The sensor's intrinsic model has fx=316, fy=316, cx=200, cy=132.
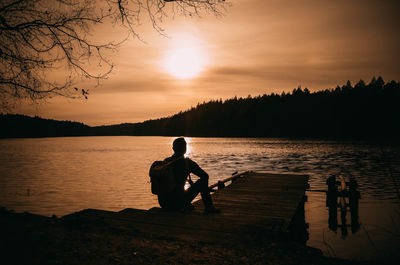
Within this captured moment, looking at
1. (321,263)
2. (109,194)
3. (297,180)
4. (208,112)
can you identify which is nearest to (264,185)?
(297,180)

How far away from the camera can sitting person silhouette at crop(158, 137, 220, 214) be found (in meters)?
6.97

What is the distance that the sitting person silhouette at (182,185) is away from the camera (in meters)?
6.97

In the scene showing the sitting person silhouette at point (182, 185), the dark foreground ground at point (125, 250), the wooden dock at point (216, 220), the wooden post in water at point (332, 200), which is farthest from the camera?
the wooden post in water at point (332, 200)

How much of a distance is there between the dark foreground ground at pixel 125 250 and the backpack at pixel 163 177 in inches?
42.8

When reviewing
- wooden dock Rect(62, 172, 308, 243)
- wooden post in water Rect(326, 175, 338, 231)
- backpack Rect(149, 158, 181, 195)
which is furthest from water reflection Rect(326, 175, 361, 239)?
backpack Rect(149, 158, 181, 195)

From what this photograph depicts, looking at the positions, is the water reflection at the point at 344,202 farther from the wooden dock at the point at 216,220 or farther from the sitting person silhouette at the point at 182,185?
the sitting person silhouette at the point at 182,185

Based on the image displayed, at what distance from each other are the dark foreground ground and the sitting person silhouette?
4.74ft

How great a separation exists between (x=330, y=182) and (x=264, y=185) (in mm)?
2812

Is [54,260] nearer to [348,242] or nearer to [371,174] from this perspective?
[348,242]

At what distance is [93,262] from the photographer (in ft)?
15.0

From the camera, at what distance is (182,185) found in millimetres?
7207

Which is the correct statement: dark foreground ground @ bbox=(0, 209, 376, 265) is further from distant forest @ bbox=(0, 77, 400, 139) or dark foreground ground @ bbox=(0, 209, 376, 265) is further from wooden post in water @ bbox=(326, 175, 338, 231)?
distant forest @ bbox=(0, 77, 400, 139)

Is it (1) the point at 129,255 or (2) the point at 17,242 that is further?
(2) the point at 17,242

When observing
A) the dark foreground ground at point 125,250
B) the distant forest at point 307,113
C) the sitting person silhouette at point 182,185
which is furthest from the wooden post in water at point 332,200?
the distant forest at point 307,113
